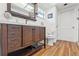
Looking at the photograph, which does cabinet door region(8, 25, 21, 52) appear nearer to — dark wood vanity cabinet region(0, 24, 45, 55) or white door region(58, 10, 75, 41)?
dark wood vanity cabinet region(0, 24, 45, 55)

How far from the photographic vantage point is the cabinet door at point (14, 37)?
4.29 feet

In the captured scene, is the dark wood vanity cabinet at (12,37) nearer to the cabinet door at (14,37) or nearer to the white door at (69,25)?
the cabinet door at (14,37)

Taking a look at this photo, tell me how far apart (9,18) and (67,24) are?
1558mm

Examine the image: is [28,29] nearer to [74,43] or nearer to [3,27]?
[3,27]

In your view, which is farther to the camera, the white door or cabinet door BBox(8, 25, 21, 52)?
the white door

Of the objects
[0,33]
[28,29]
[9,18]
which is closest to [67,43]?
[28,29]

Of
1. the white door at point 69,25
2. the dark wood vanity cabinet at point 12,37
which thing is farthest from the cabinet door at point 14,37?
the white door at point 69,25

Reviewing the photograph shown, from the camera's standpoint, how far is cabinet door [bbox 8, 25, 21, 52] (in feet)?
4.29

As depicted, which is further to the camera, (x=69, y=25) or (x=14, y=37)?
(x=69, y=25)

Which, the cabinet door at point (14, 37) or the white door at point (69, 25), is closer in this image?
the cabinet door at point (14, 37)

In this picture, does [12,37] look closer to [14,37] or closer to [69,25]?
[14,37]

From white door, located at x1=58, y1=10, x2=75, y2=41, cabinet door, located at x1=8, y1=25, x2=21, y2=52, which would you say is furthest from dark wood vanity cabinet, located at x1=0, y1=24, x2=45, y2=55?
white door, located at x1=58, y1=10, x2=75, y2=41

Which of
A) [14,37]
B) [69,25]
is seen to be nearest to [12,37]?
[14,37]

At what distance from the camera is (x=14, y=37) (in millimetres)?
1392
